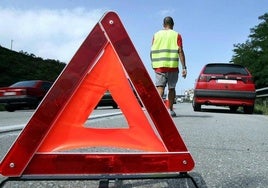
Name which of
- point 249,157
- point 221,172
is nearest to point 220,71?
point 249,157

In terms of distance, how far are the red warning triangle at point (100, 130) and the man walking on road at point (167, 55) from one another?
267 inches

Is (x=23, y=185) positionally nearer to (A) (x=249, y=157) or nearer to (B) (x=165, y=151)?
(B) (x=165, y=151)

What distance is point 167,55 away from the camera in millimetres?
9875

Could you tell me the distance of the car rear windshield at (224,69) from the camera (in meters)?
16.1

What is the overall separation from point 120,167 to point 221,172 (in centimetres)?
163

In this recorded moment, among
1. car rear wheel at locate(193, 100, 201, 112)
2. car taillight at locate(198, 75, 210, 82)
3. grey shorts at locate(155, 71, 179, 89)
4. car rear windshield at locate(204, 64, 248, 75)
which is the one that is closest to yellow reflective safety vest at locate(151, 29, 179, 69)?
grey shorts at locate(155, 71, 179, 89)

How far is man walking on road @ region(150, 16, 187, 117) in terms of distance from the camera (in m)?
9.75

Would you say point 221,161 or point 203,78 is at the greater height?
point 221,161

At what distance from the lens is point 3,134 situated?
24.3ft

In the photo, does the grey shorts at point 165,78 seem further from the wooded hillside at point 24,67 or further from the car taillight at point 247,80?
the wooded hillside at point 24,67

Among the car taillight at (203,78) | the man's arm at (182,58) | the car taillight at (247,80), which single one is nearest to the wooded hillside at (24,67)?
the car taillight at (203,78)

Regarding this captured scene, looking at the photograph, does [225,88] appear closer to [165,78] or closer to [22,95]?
[165,78]

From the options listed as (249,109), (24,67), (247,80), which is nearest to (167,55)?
(247,80)

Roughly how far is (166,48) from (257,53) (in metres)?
70.8
